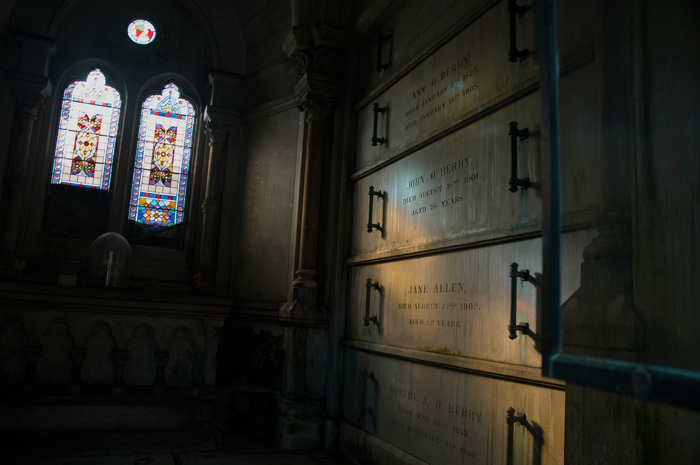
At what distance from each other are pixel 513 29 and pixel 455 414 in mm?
2056

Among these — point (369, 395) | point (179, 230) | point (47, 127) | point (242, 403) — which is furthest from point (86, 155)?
point (369, 395)

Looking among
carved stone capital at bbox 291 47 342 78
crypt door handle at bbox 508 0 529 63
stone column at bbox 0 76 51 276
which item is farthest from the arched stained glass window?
crypt door handle at bbox 508 0 529 63

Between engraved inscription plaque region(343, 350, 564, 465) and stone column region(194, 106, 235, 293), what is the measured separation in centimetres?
249

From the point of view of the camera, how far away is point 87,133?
6.14 meters

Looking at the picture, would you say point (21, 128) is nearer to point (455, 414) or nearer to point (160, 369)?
point (160, 369)

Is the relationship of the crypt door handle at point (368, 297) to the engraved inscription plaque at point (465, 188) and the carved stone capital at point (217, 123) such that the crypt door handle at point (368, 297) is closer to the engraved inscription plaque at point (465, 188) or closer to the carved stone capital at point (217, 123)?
the engraved inscription plaque at point (465, 188)

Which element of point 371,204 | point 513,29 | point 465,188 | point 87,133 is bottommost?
point 465,188

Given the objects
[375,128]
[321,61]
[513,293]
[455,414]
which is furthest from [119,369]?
[513,293]

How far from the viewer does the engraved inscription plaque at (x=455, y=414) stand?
2.38 metres

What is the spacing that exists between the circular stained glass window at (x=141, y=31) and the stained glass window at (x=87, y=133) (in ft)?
1.92

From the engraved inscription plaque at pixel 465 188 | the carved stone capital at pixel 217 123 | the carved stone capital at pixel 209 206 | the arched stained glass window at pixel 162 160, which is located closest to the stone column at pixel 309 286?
the engraved inscription plaque at pixel 465 188

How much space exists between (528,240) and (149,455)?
307 cm

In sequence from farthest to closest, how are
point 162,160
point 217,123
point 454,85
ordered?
point 162,160
point 217,123
point 454,85

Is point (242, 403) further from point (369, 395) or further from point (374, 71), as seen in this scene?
point (374, 71)
